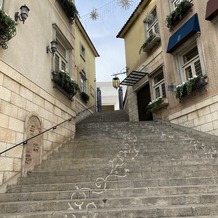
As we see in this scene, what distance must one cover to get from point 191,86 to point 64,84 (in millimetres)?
4285

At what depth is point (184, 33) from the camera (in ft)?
28.4

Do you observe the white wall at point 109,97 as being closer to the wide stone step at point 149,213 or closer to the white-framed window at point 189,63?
the white-framed window at point 189,63

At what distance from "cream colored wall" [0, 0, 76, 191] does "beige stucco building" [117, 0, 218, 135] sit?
3366 millimetres

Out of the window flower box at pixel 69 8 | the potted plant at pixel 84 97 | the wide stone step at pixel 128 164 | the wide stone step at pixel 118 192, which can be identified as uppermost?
the window flower box at pixel 69 8

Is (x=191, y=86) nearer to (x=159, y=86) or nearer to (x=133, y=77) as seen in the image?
(x=159, y=86)

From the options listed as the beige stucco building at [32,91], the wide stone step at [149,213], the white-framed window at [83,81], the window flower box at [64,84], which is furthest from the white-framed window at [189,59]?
the white-framed window at [83,81]

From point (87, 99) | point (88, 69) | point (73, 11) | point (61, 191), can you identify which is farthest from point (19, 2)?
point (88, 69)

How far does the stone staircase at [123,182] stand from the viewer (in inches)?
140

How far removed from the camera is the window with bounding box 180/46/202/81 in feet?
28.5

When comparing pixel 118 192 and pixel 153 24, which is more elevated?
pixel 153 24

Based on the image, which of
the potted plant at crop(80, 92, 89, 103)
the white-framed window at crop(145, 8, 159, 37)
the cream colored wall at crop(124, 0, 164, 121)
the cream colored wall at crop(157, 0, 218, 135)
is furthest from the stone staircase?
the potted plant at crop(80, 92, 89, 103)

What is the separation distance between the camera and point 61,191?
4.21 meters

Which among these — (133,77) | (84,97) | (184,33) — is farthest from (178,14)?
(84,97)

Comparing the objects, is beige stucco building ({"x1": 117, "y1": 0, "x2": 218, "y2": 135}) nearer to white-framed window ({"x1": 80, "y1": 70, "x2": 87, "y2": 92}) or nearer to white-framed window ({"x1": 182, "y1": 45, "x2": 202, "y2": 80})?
white-framed window ({"x1": 182, "y1": 45, "x2": 202, "y2": 80})
